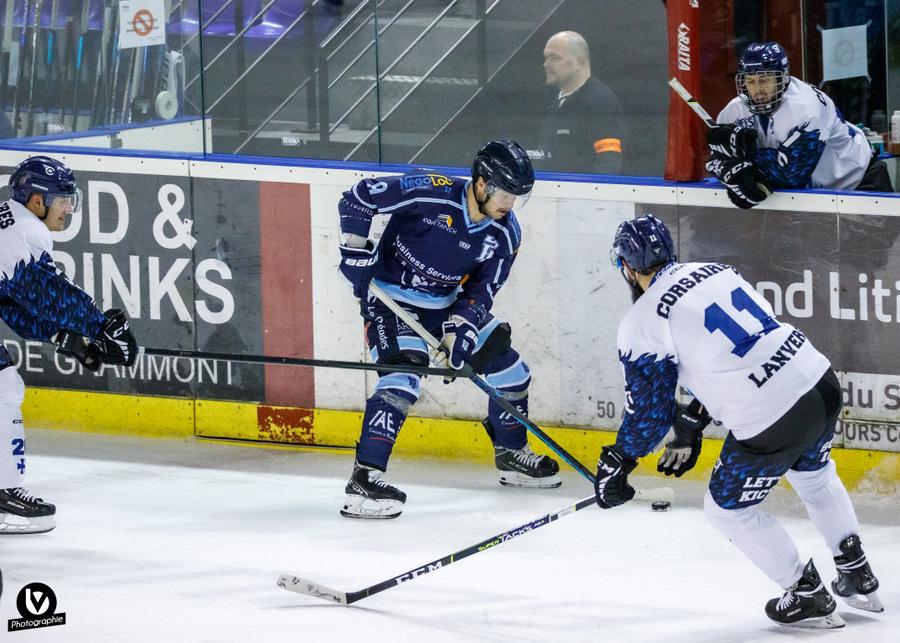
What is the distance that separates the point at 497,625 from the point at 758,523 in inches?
31.5

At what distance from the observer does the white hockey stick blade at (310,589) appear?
4959 millimetres

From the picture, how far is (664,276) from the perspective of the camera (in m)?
4.49

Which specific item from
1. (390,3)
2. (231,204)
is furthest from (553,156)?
(231,204)

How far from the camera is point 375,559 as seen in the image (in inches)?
213

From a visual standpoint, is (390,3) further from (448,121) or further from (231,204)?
(231,204)

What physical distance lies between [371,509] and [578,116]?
1.66 metres

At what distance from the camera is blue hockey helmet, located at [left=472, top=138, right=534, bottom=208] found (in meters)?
5.57

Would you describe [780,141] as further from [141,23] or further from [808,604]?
[141,23]

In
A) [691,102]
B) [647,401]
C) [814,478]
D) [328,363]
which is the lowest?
[814,478]

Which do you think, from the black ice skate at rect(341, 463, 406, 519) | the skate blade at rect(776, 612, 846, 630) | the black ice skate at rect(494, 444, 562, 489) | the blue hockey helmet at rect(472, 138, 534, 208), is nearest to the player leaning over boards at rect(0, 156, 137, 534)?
the black ice skate at rect(341, 463, 406, 519)

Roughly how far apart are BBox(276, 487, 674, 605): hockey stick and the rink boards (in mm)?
1177

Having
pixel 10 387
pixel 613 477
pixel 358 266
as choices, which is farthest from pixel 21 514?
pixel 613 477

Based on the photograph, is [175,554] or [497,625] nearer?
[497,625]

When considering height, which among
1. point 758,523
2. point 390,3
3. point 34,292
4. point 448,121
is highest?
point 390,3
